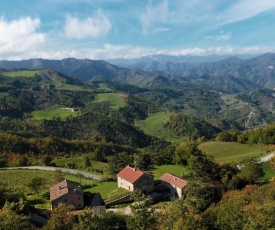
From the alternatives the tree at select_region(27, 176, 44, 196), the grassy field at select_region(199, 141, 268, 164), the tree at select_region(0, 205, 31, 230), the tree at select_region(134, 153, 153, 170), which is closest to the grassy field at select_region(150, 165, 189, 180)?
the tree at select_region(134, 153, 153, 170)

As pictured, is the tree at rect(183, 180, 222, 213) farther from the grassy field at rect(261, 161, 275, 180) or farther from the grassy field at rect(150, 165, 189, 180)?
the grassy field at rect(261, 161, 275, 180)

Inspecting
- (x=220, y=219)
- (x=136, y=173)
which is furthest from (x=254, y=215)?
(x=136, y=173)

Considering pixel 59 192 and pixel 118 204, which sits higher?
pixel 59 192

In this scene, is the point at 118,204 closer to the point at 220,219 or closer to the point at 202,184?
the point at 202,184

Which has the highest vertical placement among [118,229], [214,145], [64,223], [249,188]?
[64,223]

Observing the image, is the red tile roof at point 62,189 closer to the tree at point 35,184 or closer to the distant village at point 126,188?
the distant village at point 126,188

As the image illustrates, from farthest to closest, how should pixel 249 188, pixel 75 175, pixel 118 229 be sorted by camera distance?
pixel 75 175 < pixel 249 188 < pixel 118 229

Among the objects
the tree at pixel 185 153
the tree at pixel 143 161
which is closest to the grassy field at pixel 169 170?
the tree at pixel 185 153

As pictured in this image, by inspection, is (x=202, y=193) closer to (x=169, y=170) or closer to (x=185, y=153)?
(x=169, y=170)
